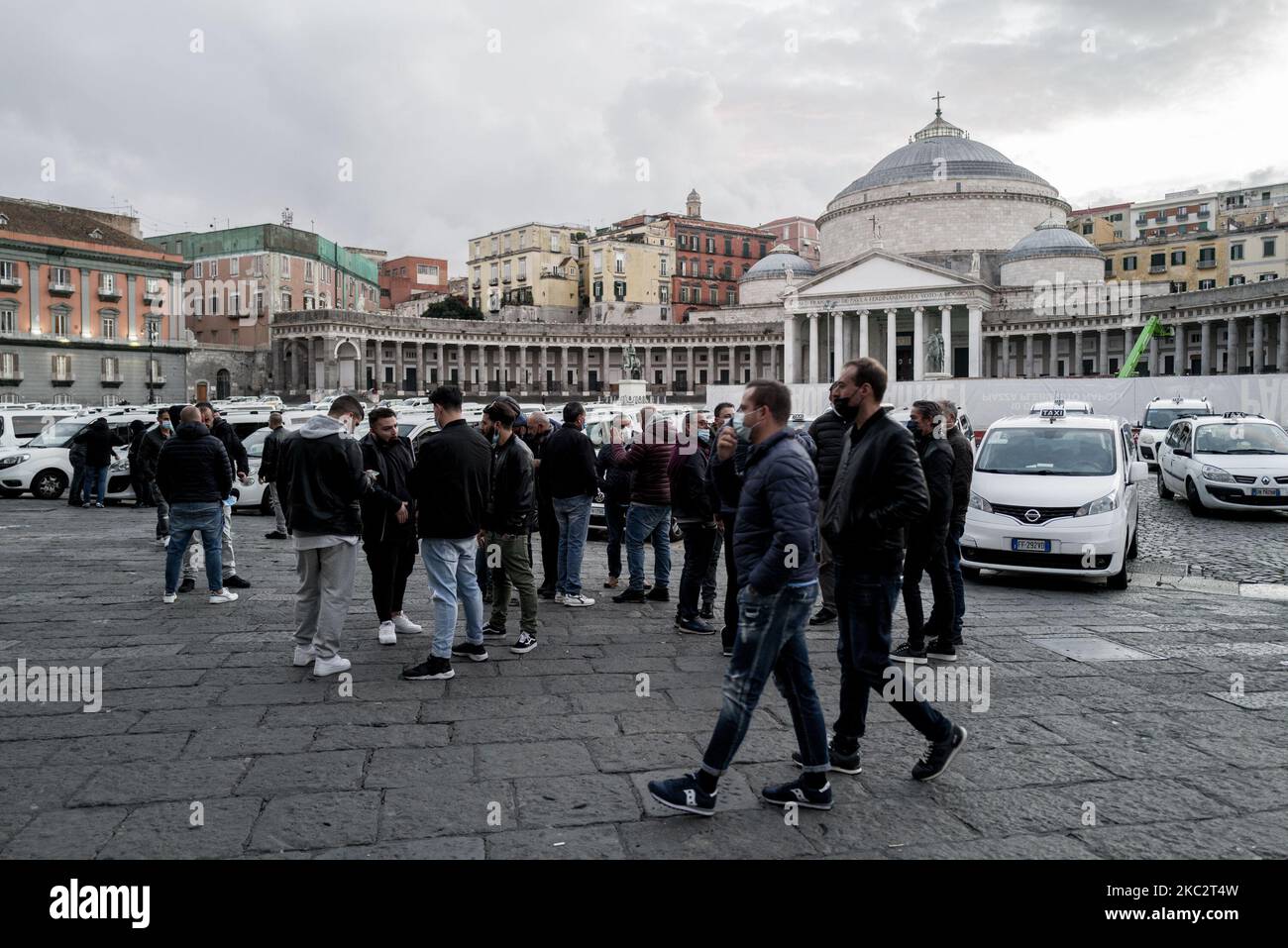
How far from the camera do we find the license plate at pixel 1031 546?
9.13 meters

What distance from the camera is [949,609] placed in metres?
6.51

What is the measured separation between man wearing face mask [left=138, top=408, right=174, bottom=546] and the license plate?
9.21 meters

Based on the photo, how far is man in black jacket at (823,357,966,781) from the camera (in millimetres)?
4094

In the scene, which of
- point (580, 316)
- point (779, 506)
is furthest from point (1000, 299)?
point (779, 506)

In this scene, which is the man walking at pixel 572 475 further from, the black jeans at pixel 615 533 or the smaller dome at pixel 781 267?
the smaller dome at pixel 781 267

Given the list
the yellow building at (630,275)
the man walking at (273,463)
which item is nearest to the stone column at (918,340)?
the yellow building at (630,275)

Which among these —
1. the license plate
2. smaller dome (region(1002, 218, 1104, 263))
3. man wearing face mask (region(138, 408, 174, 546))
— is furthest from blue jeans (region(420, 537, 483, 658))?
smaller dome (region(1002, 218, 1104, 263))

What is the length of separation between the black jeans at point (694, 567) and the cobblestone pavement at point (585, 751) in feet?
0.84

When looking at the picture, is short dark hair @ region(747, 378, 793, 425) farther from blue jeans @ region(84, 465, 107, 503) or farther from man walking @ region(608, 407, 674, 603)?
blue jeans @ region(84, 465, 107, 503)

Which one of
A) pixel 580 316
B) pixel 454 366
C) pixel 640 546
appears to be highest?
pixel 580 316

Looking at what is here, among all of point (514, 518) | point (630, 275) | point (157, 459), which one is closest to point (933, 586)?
A: point (514, 518)

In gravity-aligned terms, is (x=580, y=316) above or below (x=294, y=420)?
above
